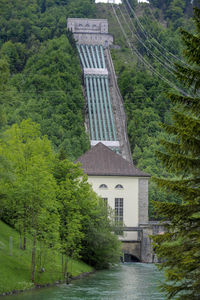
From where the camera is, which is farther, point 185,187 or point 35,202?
point 35,202

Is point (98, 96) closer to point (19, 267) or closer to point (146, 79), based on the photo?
point (146, 79)

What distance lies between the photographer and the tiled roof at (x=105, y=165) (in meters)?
63.7

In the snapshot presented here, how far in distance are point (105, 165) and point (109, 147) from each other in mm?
30333

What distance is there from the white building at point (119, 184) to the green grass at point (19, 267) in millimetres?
28082

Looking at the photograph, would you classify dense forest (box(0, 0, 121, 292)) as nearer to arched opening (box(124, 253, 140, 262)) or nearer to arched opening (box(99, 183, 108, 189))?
arched opening (box(99, 183, 108, 189))

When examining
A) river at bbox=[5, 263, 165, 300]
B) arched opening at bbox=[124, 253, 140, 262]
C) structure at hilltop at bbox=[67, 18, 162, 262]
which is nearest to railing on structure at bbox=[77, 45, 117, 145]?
structure at hilltop at bbox=[67, 18, 162, 262]

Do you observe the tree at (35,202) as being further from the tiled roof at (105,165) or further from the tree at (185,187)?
the tiled roof at (105,165)

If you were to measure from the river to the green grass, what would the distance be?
0.70 m

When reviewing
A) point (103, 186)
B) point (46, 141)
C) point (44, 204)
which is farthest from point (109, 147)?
point (44, 204)

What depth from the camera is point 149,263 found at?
57.0m

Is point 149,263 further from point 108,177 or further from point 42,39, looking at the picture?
point 42,39

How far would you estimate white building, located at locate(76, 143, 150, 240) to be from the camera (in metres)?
63.8

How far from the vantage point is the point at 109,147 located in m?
94.7

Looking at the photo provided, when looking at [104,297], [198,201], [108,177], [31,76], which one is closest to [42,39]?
[31,76]
